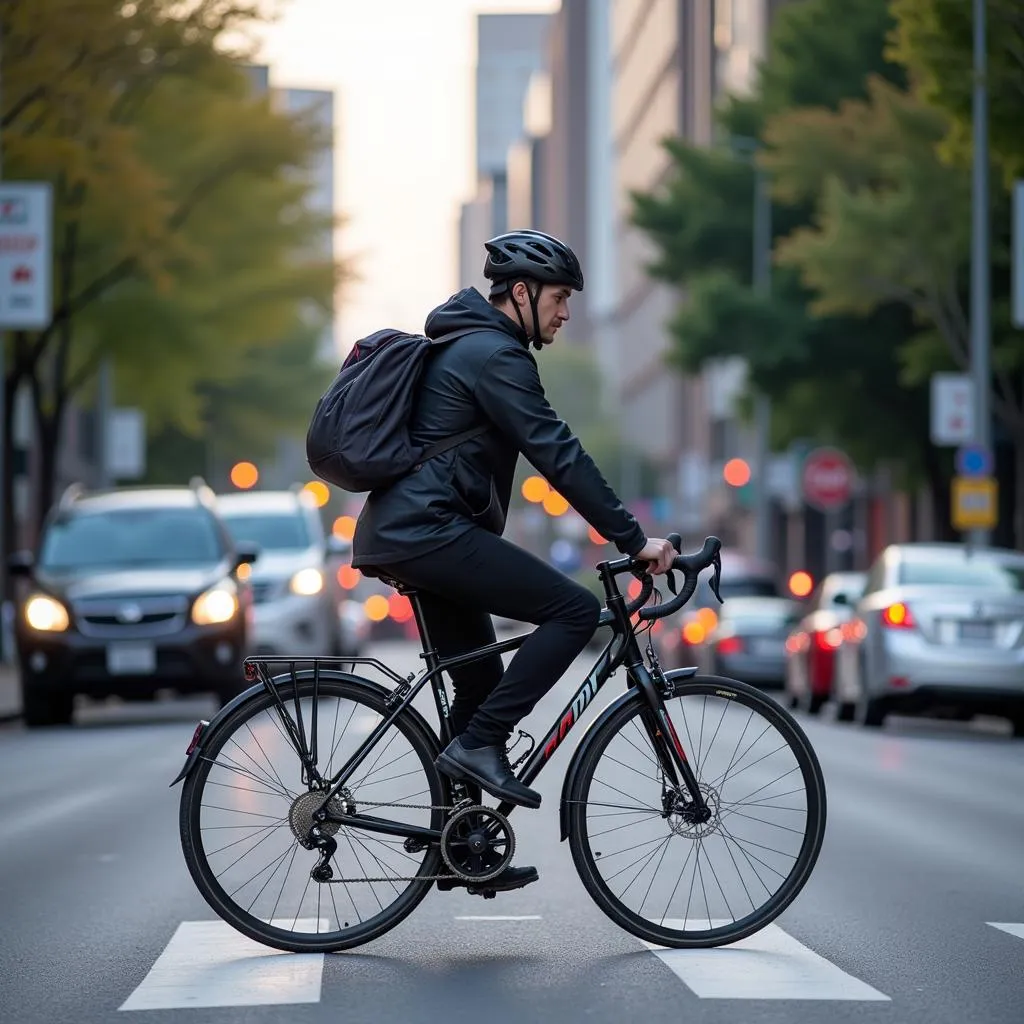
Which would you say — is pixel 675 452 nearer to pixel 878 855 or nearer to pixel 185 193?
pixel 185 193

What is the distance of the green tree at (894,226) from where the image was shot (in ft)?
106

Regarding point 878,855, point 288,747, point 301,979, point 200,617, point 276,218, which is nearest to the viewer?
point 301,979

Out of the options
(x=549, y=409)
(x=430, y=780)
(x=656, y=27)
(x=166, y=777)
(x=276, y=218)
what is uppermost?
(x=656, y=27)

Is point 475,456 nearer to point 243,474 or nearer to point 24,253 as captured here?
point 24,253

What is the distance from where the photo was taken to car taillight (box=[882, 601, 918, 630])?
1986 centimetres

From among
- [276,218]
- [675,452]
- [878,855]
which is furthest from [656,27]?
[878,855]

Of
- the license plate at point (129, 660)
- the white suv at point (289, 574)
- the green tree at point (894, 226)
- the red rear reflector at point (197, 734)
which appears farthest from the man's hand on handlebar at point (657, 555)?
the green tree at point (894, 226)

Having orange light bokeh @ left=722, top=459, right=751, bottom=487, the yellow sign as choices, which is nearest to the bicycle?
the yellow sign

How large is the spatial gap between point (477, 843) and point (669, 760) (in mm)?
648

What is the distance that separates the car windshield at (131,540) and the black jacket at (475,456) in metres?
13.5

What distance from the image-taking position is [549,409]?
6992mm

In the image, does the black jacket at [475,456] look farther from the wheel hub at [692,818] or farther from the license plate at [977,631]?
the license plate at [977,631]

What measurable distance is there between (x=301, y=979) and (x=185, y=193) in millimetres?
27674

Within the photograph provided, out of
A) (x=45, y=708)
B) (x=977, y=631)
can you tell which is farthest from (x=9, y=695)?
(x=977, y=631)
